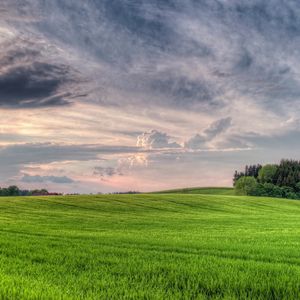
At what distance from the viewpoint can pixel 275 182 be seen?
176m

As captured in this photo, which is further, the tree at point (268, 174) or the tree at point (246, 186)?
the tree at point (268, 174)

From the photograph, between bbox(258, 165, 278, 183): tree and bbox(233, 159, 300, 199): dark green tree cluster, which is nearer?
bbox(233, 159, 300, 199): dark green tree cluster

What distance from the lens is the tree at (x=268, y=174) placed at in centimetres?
17538

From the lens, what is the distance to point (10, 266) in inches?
451

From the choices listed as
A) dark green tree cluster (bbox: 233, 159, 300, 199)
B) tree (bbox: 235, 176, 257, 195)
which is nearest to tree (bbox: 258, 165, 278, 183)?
dark green tree cluster (bbox: 233, 159, 300, 199)

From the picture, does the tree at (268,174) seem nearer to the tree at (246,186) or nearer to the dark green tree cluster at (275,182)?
the dark green tree cluster at (275,182)

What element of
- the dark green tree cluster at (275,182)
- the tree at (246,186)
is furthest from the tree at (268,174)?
the tree at (246,186)

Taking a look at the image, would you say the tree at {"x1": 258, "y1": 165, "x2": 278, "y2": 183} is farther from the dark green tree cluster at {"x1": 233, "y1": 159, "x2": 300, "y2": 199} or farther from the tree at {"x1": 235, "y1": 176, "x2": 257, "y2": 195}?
the tree at {"x1": 235, "y1": 176, "x2": 257, "y2": 195}

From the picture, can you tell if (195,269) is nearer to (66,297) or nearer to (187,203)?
(66,297)

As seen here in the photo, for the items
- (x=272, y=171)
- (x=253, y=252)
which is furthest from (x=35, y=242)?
(x=272, y=171)

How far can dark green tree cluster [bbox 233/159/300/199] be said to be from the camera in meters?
150

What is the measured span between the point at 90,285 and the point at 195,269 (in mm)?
3448

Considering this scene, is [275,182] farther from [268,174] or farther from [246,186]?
[246,186]

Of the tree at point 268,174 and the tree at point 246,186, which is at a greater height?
the tree at point 268,174
